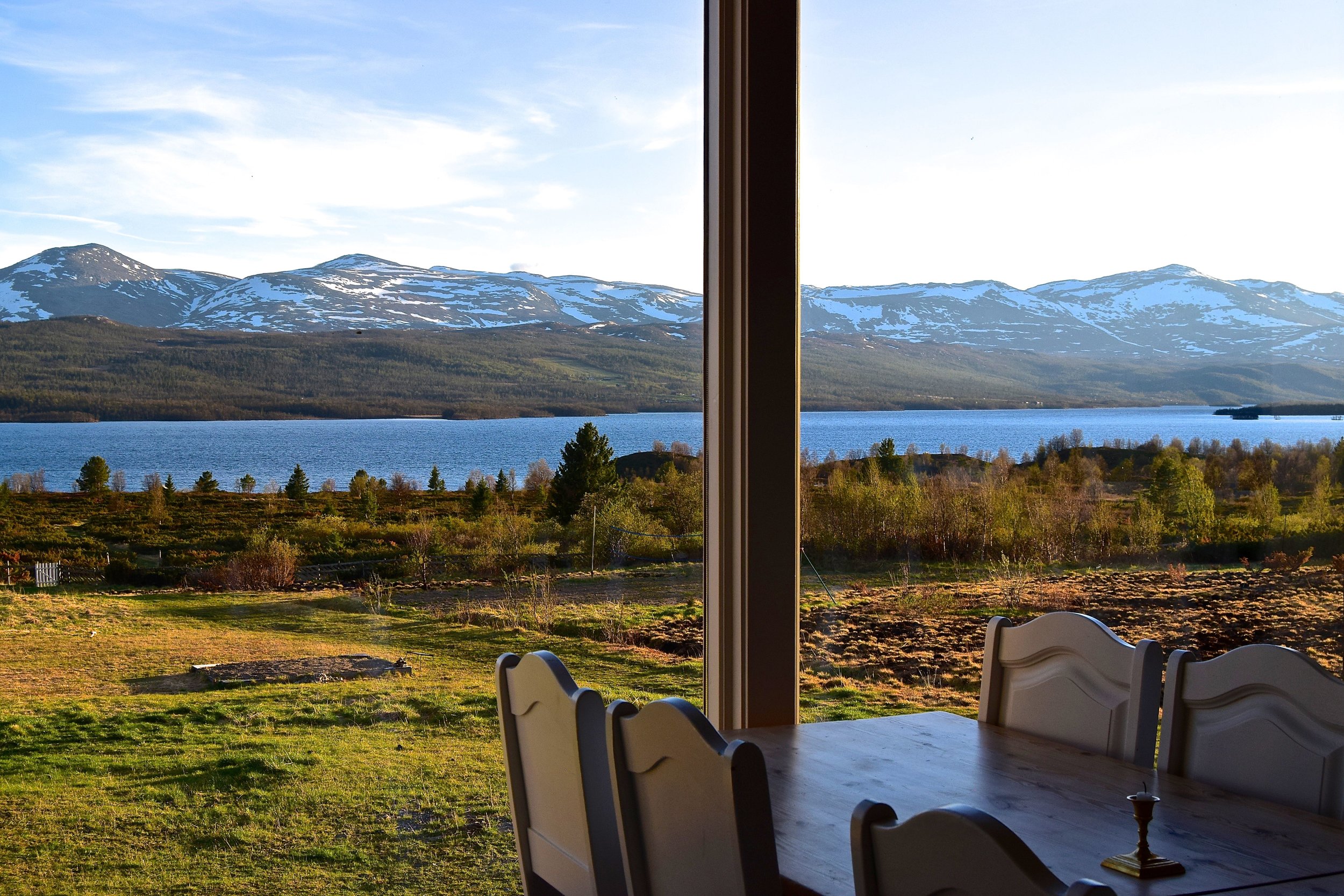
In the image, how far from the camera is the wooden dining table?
1.25m

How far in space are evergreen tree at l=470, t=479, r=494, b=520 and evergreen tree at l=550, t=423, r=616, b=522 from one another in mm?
178

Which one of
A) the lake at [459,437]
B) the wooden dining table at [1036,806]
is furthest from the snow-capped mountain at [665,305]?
the wooden dining table at [1036,806]

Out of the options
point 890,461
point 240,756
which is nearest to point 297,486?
point 240,756

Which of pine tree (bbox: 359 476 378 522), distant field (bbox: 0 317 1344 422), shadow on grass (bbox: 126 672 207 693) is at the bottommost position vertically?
shadow on grass (bbox: 126 672 207 693)

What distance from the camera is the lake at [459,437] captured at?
2549 millimetres

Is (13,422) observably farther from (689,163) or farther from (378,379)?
(689,163)

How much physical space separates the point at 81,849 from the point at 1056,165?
329cm

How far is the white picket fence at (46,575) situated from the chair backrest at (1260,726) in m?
2.40

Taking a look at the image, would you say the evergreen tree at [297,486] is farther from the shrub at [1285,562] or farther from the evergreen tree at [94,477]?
the shrub at [1285,562]

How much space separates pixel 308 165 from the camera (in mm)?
2838

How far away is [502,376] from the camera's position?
309 centimetres

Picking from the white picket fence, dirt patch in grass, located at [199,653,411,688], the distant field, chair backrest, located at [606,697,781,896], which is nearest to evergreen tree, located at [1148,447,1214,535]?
the distant field

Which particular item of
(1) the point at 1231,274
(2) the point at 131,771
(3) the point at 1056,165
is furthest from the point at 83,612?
(1) the point at 1231,274

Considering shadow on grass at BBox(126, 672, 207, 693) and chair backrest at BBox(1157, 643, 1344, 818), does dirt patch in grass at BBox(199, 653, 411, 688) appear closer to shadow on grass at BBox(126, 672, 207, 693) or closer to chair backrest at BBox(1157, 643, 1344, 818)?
shadow on grass at BBox(126, 672, 207, 693)
